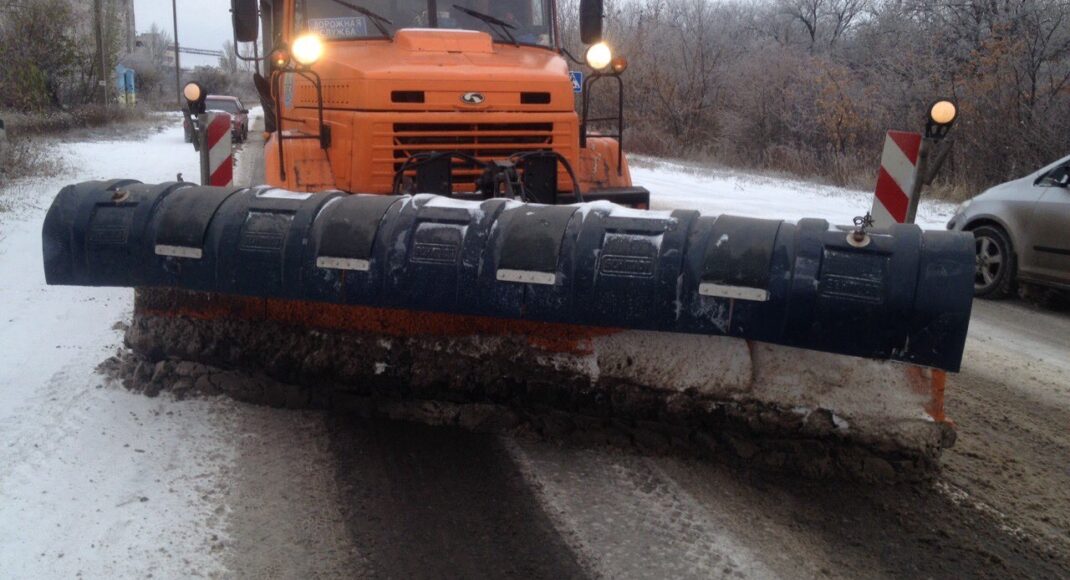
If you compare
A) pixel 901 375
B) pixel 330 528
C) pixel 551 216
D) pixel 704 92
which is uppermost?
pixel 704 92

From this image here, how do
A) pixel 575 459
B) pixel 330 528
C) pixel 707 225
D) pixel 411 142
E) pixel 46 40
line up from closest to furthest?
pixel 330 528
pixel 707 225
pixel 575 459
pixel 411 142
pixel 46 40

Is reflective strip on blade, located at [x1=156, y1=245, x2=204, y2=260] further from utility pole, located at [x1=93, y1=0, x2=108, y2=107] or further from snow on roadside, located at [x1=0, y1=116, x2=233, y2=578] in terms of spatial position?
utility pole, located at [x1=93, y1=0, x2=108, y2=107]

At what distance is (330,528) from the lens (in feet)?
11.1

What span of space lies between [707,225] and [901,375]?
3.50ft

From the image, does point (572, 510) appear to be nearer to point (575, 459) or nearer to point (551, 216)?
point (575, 459)

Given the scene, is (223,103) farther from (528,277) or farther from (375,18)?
(528,277)

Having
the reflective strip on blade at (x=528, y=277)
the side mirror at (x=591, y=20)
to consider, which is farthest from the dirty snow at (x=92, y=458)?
the side mirror at (x=591, y=20)

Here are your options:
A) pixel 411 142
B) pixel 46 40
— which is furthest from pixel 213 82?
pixel 411 142

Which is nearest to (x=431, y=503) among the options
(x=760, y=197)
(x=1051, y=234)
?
(x=1051, y=234)

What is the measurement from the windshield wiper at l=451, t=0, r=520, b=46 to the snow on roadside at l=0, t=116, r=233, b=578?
300cm

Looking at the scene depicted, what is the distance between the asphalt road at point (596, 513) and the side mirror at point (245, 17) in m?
2.89

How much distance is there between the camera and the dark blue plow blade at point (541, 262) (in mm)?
3391

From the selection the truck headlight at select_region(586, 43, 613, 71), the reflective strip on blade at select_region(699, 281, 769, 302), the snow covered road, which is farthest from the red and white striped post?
the reflective strip on blade at select_region(699, 281, 769, 302)

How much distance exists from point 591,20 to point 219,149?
9.25 feet
